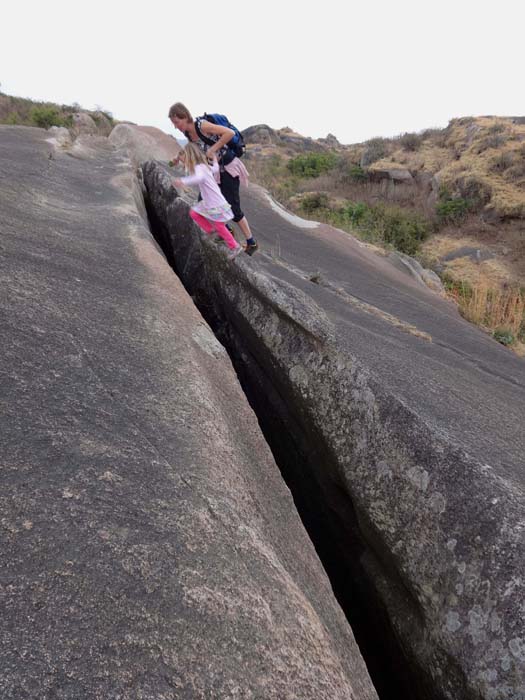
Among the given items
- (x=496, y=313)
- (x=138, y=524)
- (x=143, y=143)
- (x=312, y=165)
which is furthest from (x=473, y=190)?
(x=138, y=524)

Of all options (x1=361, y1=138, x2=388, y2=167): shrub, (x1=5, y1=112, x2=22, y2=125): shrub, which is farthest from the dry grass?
(x1=5, y1=112, x2=22, y2=125): shrub

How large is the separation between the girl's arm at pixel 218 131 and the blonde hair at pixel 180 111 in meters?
0.17

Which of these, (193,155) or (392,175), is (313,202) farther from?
(193,155)

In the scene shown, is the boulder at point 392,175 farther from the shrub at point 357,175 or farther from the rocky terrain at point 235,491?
the rocky terrain at point 235,491

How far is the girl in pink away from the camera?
3.36m

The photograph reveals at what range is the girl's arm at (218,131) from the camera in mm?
3146

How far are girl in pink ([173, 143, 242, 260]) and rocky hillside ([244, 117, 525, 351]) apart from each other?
4.97 metres

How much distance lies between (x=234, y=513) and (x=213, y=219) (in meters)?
2.72

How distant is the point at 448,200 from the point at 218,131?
492 inches

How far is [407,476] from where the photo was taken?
191cm

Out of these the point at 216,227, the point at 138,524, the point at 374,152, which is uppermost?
the point at 374,152

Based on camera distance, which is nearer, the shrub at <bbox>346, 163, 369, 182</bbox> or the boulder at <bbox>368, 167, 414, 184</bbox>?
the boulder at <bbox>368, 167, 414, 184</bbox>

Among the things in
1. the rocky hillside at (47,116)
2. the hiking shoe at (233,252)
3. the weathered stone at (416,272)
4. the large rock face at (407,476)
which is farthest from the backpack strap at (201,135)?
the rocky hillside at (47,116)

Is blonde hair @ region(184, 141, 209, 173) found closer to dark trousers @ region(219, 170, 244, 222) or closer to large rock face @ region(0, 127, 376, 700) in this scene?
dark trousers @ region(219, 170, 244, 222)
